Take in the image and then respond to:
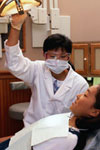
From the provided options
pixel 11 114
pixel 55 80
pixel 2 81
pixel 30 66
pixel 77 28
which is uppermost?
pixel 77 28

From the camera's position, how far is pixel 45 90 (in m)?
1.78

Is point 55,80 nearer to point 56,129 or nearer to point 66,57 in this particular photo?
point 66,57

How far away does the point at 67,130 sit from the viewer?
1.20m

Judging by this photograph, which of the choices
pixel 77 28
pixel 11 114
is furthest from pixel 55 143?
pixel 77 28

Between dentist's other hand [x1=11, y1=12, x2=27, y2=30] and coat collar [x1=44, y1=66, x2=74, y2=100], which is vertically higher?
dentist's other hand [x1=11, y1=12, x2=27, y2=30]

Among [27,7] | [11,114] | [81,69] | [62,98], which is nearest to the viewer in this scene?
[27,7]

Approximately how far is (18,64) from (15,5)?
0.41 meters

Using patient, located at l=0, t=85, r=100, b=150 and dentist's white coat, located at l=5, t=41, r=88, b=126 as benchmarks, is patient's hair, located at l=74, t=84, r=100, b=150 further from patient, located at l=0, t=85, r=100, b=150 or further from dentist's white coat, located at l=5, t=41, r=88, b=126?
dentist's white coat, located at l=5, t=41, r=88, b=126

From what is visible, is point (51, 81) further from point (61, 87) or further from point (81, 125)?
point (81, 125)

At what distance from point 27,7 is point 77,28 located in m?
1.64

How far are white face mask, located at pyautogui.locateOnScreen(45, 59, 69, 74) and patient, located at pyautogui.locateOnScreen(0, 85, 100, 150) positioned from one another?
21.0 inches

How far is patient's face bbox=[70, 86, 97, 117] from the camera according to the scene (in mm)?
1190

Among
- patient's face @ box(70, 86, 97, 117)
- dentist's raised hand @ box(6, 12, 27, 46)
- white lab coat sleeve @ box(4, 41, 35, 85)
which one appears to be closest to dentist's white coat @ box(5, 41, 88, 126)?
white lab coat sleeve @ box(4, 41, 35, 85)

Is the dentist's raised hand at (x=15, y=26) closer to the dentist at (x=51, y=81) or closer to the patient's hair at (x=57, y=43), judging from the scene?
the dentist at (x=51, y=81)
